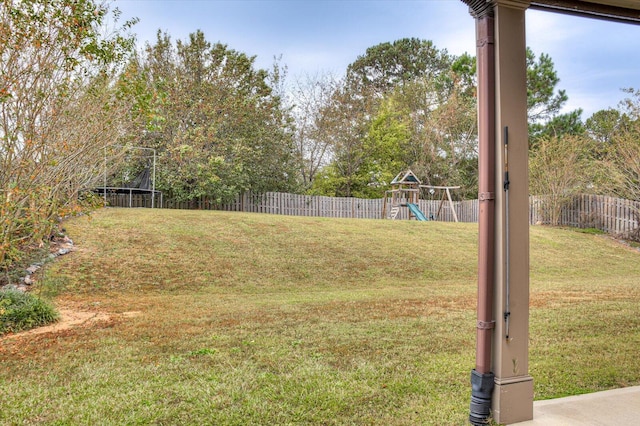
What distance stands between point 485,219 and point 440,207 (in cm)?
1446

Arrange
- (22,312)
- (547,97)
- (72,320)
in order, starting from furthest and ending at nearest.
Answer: (547,97)
(72,320)
(22,312)

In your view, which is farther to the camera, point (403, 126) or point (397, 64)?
point (397, 64)

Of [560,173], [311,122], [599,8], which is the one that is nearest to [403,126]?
[311,122]

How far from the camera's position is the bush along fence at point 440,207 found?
12.6 m

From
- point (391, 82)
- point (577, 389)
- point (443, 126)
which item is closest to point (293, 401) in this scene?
point (577, 389)

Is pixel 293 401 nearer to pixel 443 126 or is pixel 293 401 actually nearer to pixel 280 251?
pixel 280 251

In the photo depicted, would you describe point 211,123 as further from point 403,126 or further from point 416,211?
point 403,126

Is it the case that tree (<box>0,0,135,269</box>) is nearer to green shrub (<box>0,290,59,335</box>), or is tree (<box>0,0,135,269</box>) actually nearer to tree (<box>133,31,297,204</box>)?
green shrub (<box>0,290,59,335</box>)

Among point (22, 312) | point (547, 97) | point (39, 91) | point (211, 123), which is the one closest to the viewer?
point (39, 91)

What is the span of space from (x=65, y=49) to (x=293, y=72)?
1458cm

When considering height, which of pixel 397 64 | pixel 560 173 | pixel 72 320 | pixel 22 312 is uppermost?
pixel 397 64

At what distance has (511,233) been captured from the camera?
2197mm

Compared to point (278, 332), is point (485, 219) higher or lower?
higher

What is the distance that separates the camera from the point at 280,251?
27.9 feet
